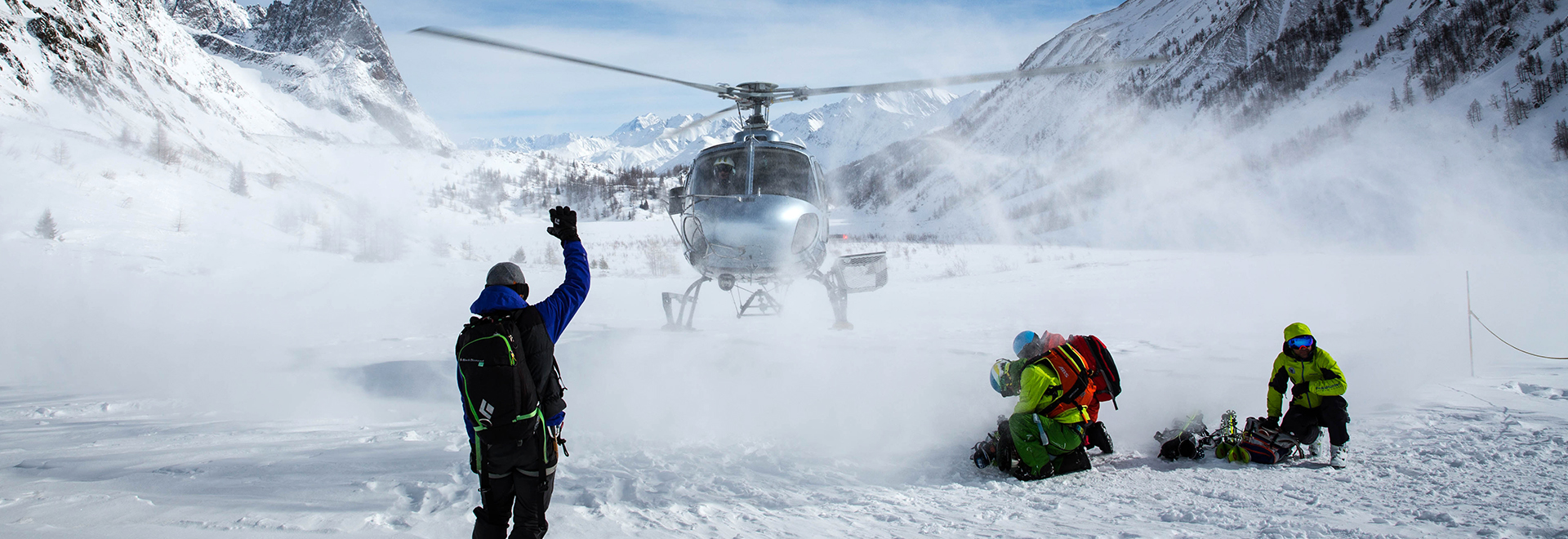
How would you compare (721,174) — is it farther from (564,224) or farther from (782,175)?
(564,224)

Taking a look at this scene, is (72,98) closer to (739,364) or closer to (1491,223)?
(739,364)

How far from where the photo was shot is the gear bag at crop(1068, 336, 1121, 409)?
14.2ft

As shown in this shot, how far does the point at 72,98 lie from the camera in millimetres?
34062

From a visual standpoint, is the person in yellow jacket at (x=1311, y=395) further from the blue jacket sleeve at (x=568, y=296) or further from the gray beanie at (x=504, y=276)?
the gray beanie at (x=504, y=276)

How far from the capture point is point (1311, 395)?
4355mm

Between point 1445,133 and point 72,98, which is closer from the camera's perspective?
point 1445,133

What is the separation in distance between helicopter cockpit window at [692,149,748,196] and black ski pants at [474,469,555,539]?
17.6ft

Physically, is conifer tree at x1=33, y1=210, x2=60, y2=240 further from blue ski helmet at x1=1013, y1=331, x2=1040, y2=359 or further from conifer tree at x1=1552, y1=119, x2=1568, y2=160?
conifer tree at x1=1552, y1=119, x2=1568, y2=160

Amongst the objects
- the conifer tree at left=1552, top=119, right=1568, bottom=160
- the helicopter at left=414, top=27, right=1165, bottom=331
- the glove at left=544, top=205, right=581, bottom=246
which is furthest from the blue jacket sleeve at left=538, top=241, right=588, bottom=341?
the conifer tree at left=1552, top=119, right=1568, bottom=160

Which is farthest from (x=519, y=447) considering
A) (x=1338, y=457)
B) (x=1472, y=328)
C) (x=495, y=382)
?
(x=1472, y=328)

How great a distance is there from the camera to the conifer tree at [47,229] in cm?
1155

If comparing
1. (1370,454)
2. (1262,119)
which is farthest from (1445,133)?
(1370,454)

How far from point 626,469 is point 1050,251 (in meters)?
23.3

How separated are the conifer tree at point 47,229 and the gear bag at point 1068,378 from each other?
16.4m
